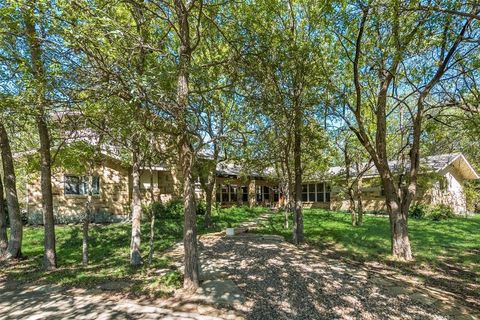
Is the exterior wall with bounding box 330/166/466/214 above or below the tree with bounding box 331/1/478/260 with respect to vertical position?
below

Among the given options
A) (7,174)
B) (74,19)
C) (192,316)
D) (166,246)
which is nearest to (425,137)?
(166,246)

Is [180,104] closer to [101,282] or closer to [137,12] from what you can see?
[137,12]

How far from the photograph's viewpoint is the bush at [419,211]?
60.9 ft

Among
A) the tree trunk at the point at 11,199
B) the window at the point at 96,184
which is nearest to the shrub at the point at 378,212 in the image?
the window at the point at 96,184

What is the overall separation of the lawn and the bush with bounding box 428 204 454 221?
13.1 metres

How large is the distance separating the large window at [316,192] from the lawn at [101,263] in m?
15.0

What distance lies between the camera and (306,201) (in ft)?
89.3

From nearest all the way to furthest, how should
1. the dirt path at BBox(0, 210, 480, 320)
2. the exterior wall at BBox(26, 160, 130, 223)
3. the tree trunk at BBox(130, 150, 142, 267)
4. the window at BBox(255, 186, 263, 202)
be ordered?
the dirt path at BBox(0, 210, 480, 320) < the tree trunk at BBox(130, 150, 142, 267) < the exterior wall at BBox(26, 160, 130, 223) < the window at BBox(255, 186, 263, 202)

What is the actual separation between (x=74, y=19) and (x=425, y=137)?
13.4m

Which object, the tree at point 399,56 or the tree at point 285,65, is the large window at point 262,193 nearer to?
the tree at point 285,65

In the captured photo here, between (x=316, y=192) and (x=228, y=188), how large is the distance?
7996 millimetres

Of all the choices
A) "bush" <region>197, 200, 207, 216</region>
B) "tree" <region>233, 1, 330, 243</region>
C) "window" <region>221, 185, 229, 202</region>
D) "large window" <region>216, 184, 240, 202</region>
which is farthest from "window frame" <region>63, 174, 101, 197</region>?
"tree" <region>233, 1, 330, 243</region>

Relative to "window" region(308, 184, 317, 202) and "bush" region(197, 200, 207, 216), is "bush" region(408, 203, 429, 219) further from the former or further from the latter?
"bush" region(197, 200, 207, 216)

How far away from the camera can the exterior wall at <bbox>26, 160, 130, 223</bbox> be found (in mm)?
15148
